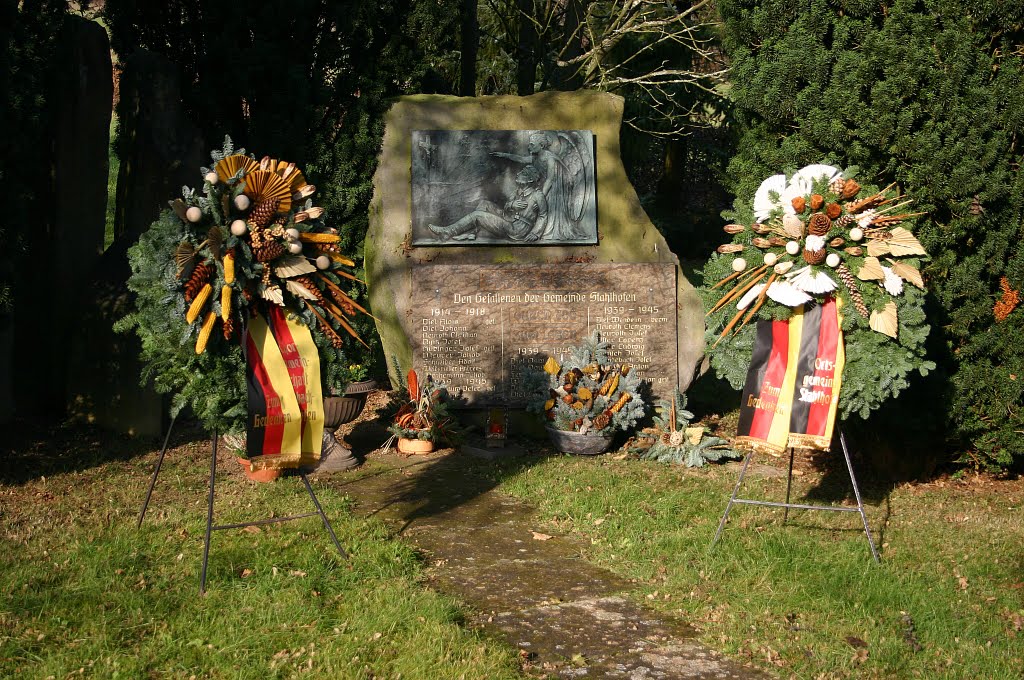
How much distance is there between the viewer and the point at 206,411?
5.09 meters

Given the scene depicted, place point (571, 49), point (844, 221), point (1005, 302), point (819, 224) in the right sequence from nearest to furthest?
point (819, 224), point (844, 221), point (1005, 302), point (571, 49)

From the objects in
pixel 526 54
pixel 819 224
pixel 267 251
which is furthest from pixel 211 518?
pixel 526 54

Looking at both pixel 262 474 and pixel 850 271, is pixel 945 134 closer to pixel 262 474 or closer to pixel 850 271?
pixel 850 271

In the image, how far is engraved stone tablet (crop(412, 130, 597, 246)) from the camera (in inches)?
344

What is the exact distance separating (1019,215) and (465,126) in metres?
4.82

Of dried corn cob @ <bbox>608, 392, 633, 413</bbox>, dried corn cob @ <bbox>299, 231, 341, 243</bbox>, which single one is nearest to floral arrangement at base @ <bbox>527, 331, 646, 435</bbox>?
dried corn cob @ <bbox>608, 392, 633, 413</bbox>

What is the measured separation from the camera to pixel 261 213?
4.94 metres

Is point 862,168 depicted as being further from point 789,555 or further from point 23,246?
point 23,246

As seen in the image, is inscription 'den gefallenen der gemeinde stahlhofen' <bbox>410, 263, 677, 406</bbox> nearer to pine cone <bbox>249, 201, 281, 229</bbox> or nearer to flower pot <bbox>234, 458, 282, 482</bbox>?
flower pot <bbox>234, 458, 282, 482</bbox>

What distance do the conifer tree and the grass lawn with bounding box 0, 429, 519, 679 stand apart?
408cm

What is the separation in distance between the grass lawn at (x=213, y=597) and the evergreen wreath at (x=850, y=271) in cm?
264

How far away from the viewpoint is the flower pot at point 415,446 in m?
8.19

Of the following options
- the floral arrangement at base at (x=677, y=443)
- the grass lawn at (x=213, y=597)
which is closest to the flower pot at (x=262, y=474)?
the grass lawn at (x=213, y=597)

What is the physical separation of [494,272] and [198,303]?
422cm
